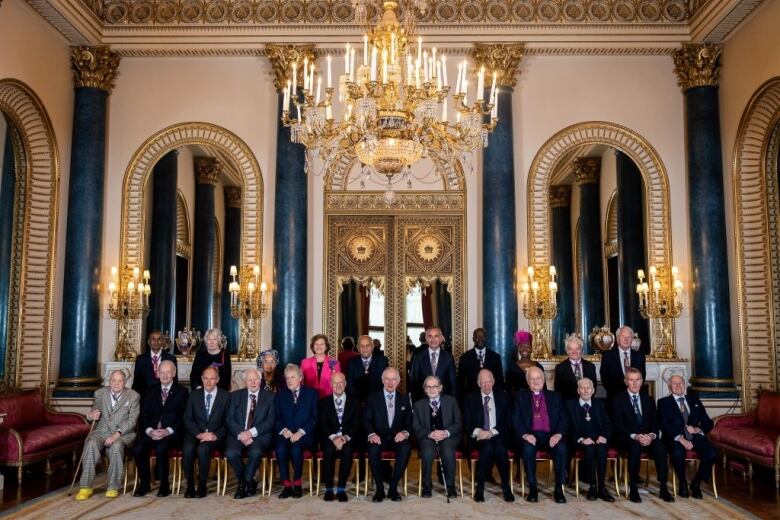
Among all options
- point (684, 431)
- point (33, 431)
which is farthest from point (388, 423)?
point (33, 431)

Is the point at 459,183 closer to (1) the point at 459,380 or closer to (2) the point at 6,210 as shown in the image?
(1) the point at 459,380

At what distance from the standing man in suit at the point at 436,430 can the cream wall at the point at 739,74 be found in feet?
15.5

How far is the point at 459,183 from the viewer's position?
10336mm

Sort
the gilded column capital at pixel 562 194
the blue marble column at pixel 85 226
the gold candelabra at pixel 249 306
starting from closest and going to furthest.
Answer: the blue marble column at pixel 85 226, the gold candelabra at pixel 249 306, the gilded column capital at pixel 562 194

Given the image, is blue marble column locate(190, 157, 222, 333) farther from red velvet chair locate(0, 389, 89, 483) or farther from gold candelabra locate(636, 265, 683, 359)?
gold candelabra locate(636, 265, 683, 359)

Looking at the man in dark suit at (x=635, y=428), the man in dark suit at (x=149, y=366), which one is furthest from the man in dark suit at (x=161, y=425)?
the man in dark suit at (x=635, y=428)

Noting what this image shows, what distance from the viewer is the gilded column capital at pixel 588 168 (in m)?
13.6

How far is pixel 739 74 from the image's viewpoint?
31.1ft

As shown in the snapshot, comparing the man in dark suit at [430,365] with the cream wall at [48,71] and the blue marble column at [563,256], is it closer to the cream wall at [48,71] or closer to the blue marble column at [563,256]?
the cream wall at [48,71]

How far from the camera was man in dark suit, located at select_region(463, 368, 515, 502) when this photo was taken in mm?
6730

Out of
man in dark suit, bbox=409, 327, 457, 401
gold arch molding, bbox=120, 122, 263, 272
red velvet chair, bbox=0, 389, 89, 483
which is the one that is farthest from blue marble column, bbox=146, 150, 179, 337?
man in dark suit, bbox=409, 327, 457, 401

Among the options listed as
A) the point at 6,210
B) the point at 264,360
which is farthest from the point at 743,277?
the point at 6,210

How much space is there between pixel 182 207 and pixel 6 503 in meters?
7.95

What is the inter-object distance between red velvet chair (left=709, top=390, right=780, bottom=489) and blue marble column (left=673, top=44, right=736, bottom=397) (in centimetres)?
102
